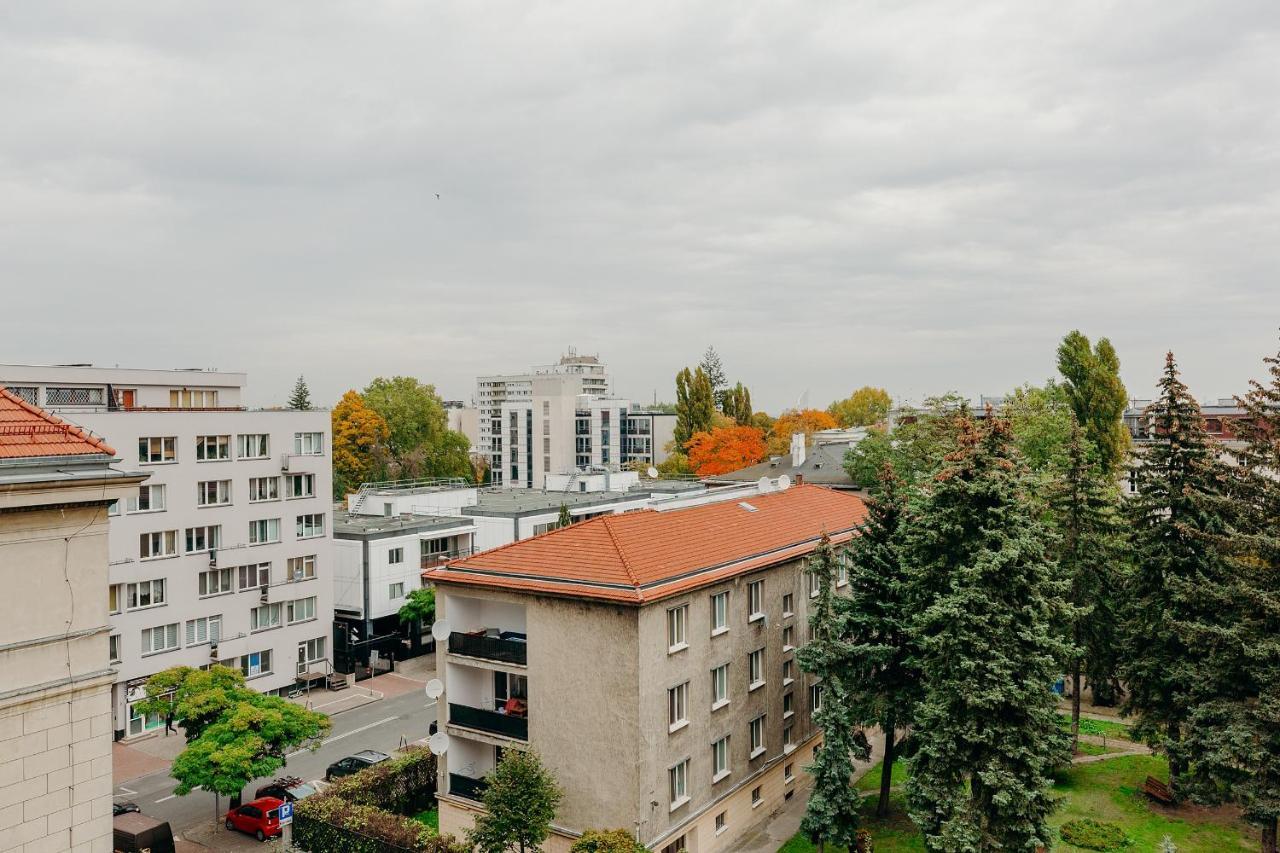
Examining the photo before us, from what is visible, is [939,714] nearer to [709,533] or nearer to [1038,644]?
[1038,644]

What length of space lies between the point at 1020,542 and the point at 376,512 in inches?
1622

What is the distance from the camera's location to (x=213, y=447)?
128 feet

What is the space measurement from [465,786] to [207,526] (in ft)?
65.2

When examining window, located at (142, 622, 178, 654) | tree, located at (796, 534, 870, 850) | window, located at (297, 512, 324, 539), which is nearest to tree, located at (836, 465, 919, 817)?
tree, located at (796, 534, 870, 850)

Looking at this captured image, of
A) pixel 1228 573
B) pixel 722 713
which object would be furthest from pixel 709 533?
pixel 1228 573

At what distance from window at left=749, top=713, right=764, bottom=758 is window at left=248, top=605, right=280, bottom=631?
2499 cm

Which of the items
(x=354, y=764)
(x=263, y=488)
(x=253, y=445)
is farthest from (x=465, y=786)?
(x=253, y=445)

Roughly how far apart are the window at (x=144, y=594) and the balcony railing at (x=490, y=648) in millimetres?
17700

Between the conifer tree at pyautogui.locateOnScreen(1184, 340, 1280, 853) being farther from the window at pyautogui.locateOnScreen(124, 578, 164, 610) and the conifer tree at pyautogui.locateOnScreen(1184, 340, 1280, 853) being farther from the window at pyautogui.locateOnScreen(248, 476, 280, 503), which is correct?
the window at pyautogui.locateOnScreen(124, 578, 164, 610)

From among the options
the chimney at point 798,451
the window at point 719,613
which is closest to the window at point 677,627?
the window at point 719,613

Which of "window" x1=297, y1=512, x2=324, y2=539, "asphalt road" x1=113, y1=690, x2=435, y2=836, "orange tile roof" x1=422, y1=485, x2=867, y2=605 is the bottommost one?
"asphalt road" x1=113, y1=690, x2=435, y2=836

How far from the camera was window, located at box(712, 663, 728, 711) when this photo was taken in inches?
1031

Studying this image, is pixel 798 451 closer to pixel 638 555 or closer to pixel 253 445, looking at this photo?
pixel 253 445

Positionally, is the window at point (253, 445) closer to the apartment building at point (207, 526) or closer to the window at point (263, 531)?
the apartment building at point (207, 526)
